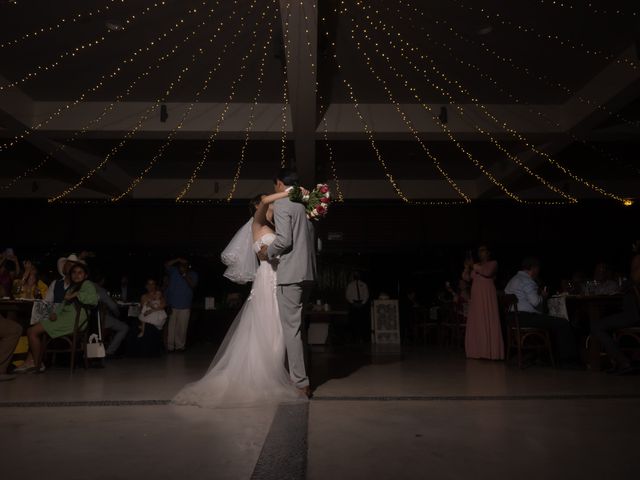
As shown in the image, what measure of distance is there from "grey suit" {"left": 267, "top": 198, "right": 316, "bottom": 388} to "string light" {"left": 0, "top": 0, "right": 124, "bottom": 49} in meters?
3.20

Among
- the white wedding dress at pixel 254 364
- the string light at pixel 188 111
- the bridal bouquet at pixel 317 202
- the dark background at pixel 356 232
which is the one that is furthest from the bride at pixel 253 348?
the dark background at pixel 356 232

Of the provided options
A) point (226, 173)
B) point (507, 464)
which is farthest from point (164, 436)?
point (226, 173)

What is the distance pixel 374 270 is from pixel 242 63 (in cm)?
649

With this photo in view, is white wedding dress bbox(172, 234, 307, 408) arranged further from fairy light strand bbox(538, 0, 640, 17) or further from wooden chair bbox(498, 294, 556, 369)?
fairy light strand bbox(538, 0, 640, 17)

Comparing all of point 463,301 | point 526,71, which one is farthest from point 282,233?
point 463,301

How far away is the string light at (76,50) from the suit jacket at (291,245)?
116 inches

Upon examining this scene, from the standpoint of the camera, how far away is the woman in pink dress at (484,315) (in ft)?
21.0

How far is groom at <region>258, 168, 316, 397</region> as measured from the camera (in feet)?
11.7

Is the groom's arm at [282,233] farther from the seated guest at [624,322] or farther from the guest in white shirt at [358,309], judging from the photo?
the guest in white shirt at [358,309]

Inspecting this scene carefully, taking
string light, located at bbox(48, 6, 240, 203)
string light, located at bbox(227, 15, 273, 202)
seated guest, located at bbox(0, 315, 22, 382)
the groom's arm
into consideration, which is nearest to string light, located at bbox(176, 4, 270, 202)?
string light, located at bbox(227, 15, 273, 202)

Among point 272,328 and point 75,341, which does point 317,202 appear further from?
point 75,341

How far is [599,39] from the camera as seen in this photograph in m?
5.87

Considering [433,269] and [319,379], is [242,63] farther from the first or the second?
[433,269]

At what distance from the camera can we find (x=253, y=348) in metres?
3.73
